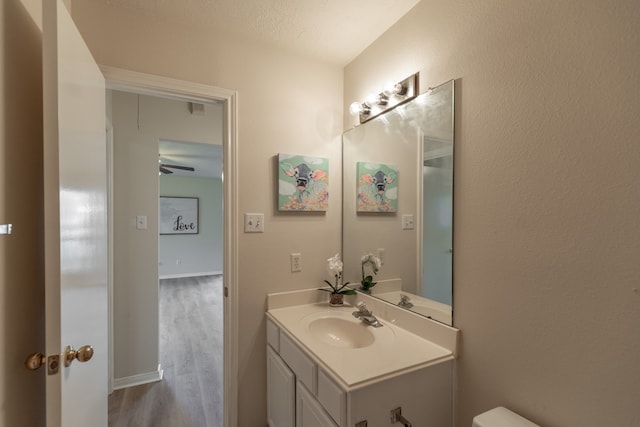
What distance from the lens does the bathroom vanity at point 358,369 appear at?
1018mm

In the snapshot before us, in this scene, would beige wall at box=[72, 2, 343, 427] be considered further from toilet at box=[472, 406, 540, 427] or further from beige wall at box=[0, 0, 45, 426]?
toilet at box=[472, 406, 540, 427]

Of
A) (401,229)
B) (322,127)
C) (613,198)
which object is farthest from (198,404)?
(613,198)

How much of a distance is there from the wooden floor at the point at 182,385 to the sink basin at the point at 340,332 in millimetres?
1043

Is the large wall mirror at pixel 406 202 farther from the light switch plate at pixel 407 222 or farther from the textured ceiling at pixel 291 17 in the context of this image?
the textured ceiling at pixel 291 17

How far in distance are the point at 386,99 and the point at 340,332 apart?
1.33 metres

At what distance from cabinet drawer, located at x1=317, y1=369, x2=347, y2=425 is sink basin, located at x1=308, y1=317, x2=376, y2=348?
37cm

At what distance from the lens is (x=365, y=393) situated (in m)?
1.00

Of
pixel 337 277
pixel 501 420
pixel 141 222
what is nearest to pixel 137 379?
pixel 141 222

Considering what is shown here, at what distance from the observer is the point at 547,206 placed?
0.92m

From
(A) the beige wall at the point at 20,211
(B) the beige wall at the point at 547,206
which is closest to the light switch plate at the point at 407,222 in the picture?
(B) the beige wall at the point at 547,206

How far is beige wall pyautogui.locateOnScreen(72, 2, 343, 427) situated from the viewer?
1.47 m

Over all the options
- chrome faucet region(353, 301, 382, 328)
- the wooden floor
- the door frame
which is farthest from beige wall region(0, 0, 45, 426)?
chrome faucet region(353, 301, 382, 328)

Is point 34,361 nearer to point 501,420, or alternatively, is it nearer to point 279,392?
point 279,392

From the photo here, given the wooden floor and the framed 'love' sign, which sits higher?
the framed 'love' sign
